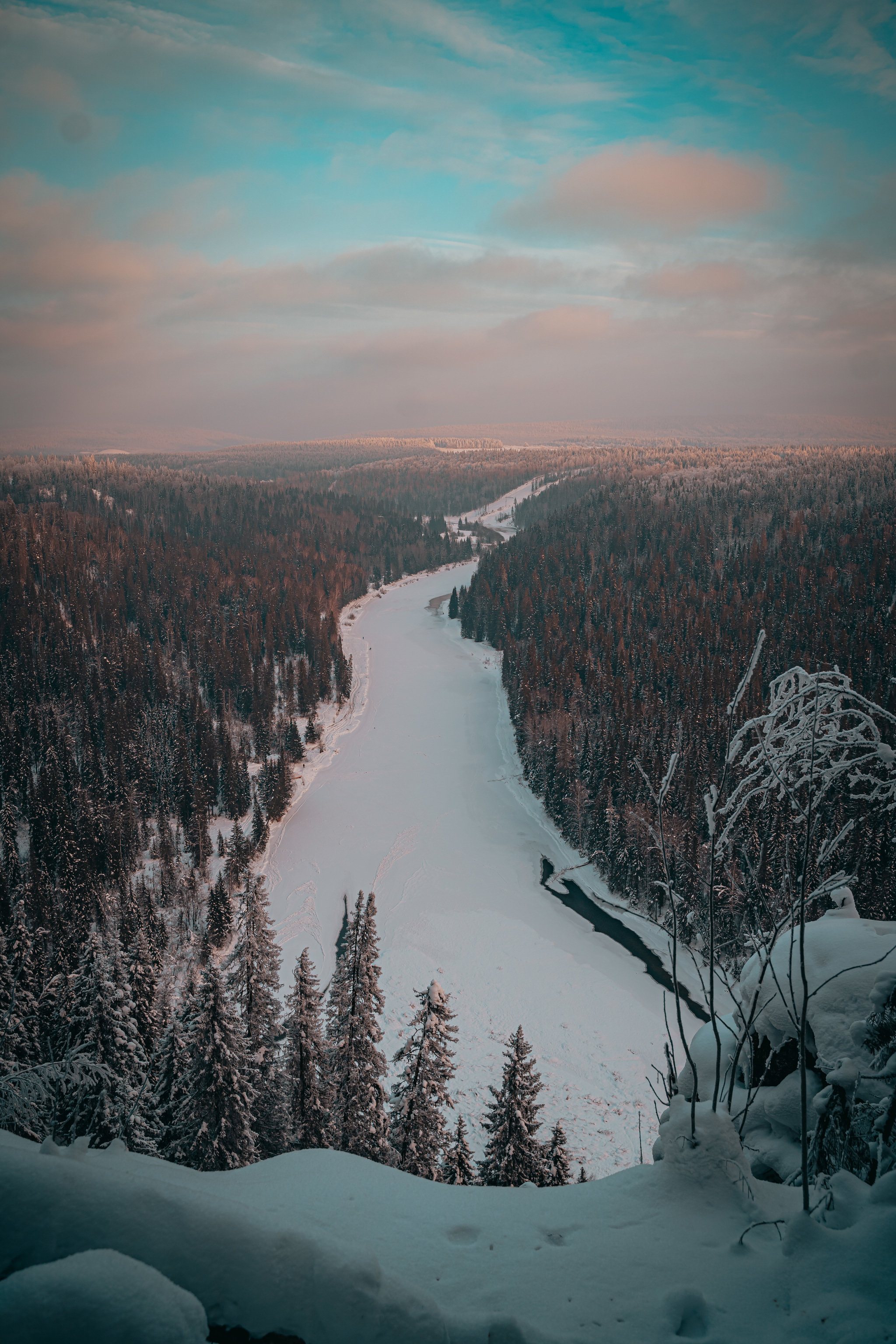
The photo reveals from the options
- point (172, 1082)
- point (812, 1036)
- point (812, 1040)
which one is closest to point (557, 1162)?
point (172, 1082)

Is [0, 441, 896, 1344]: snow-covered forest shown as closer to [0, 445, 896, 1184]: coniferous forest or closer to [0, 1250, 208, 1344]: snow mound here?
[0, 1250, 208, 1344]: snow mound

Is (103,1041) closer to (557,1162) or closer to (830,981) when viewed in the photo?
(557,1162)

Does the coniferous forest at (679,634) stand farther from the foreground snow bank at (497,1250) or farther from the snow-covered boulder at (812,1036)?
the snow-covered boulder at (812,1036)

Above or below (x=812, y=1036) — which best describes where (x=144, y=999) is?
below

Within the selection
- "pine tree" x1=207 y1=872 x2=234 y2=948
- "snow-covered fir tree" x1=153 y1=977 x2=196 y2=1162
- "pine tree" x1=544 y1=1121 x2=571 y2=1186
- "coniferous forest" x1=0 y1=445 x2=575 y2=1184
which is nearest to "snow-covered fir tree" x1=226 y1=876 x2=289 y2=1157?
"coniferous forest" x1=0 y1=445 x2=575 y2=1184

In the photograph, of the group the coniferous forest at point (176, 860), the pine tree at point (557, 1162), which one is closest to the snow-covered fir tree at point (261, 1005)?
the coniferous forest at point (176, 860)

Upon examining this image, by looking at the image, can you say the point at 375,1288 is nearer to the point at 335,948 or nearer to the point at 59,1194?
the point at 59,1194

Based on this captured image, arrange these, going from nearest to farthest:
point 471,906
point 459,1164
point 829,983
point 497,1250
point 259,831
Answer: point 497,1250 < point 829,983 < point 459,1164 < point 471,906 < point 259,831
